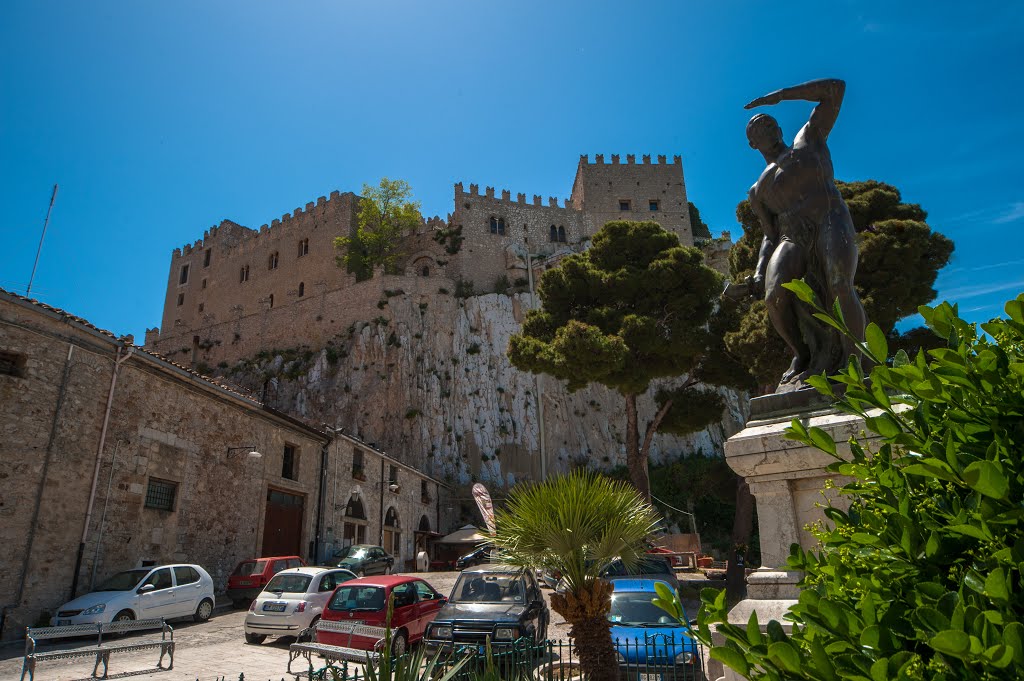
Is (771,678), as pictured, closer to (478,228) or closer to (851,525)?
(851,525)

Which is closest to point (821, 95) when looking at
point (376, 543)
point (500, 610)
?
point (500, 610)

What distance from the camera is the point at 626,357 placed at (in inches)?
708

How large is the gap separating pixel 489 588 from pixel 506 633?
116 cm

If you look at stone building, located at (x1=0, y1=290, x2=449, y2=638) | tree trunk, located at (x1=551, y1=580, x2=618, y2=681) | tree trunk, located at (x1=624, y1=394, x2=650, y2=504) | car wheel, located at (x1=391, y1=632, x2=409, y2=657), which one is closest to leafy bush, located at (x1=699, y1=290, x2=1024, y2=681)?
tree trunk, located at (x1=551, y1=580, x2=618, y2=681)

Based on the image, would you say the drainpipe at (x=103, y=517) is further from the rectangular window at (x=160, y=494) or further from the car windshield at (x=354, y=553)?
the car windshield at (x=354, y=553)

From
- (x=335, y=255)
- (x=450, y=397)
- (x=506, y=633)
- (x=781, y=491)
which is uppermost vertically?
(x=335, y=255)

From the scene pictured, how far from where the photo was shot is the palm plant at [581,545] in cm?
617

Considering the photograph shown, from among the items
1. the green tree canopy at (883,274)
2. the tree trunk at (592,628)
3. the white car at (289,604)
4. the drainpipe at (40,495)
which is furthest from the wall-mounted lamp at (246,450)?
the green tree canopy at (883,274)

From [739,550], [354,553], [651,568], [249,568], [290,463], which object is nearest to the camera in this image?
[651,568]

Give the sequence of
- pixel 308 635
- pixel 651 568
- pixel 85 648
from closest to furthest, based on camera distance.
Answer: pixel 85 648
pixel 308 635
pixel 651 568

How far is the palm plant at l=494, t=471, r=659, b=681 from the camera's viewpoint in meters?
6.17

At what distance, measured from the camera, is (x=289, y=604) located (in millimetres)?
11430

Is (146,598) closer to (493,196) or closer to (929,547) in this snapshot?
(929,547)

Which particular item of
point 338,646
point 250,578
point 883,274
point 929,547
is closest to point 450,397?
point 250,578
